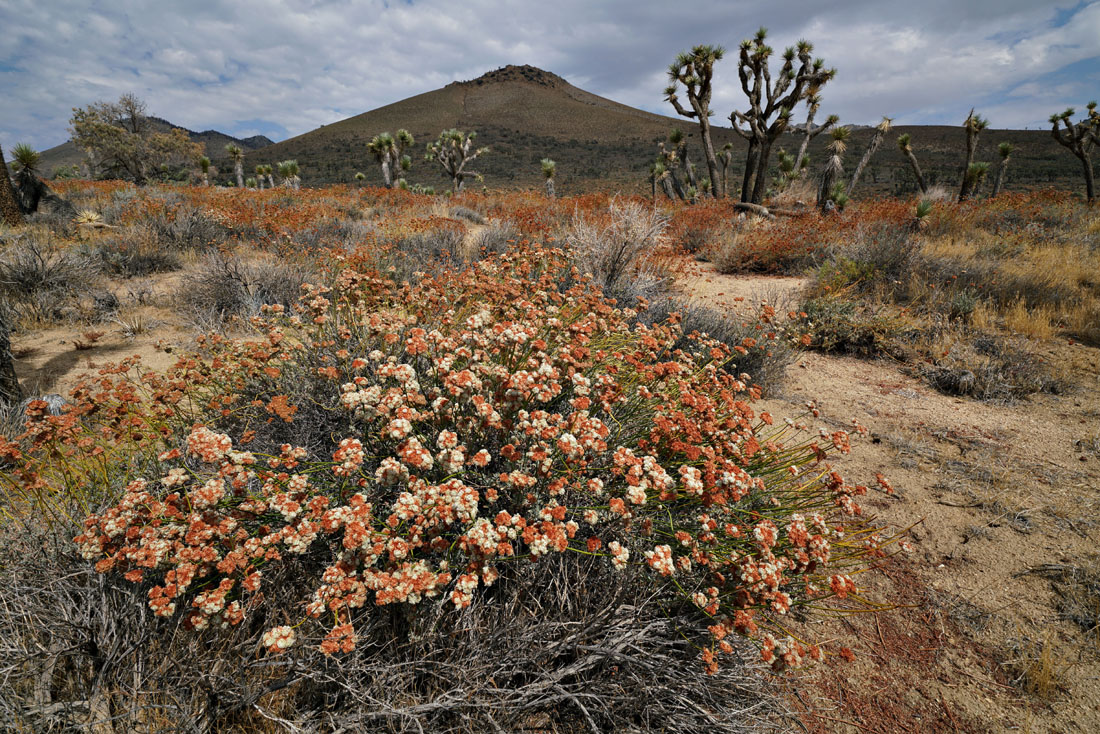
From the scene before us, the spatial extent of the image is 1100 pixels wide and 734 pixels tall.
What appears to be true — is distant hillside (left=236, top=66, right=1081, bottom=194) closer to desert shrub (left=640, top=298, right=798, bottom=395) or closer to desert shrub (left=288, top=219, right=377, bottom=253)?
desert shrub (left=288, top=219, right=377, bottom=253)

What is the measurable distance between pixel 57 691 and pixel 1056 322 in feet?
36.2

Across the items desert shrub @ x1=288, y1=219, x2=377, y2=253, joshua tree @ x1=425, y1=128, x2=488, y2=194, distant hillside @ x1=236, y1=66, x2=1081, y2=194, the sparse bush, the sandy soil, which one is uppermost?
distant hillside @ x1=236, y1=66, x2=1081, y2=194

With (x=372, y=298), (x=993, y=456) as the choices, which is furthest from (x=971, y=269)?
(x=372, y=298)

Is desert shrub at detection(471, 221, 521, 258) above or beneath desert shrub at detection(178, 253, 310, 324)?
above

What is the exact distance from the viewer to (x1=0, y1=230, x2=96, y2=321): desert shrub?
5801mm

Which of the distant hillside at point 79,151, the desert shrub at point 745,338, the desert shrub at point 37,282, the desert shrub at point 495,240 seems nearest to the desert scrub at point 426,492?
the desert shrub at point 745,338

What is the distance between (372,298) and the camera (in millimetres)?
3527

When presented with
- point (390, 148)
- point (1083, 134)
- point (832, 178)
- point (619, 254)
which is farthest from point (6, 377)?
point (1083, 134)

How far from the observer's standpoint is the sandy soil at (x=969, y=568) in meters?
2.09

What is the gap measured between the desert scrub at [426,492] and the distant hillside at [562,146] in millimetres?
30099

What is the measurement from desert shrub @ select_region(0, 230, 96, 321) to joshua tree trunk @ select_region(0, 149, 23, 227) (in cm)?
301

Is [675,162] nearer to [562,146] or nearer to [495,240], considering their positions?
[495,240]

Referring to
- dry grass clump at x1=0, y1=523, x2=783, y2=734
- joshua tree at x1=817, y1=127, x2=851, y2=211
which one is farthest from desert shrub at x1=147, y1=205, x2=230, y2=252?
joshua tree at x1=817, y1=127, x2=851, y2=211

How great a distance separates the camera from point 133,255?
7758mm
